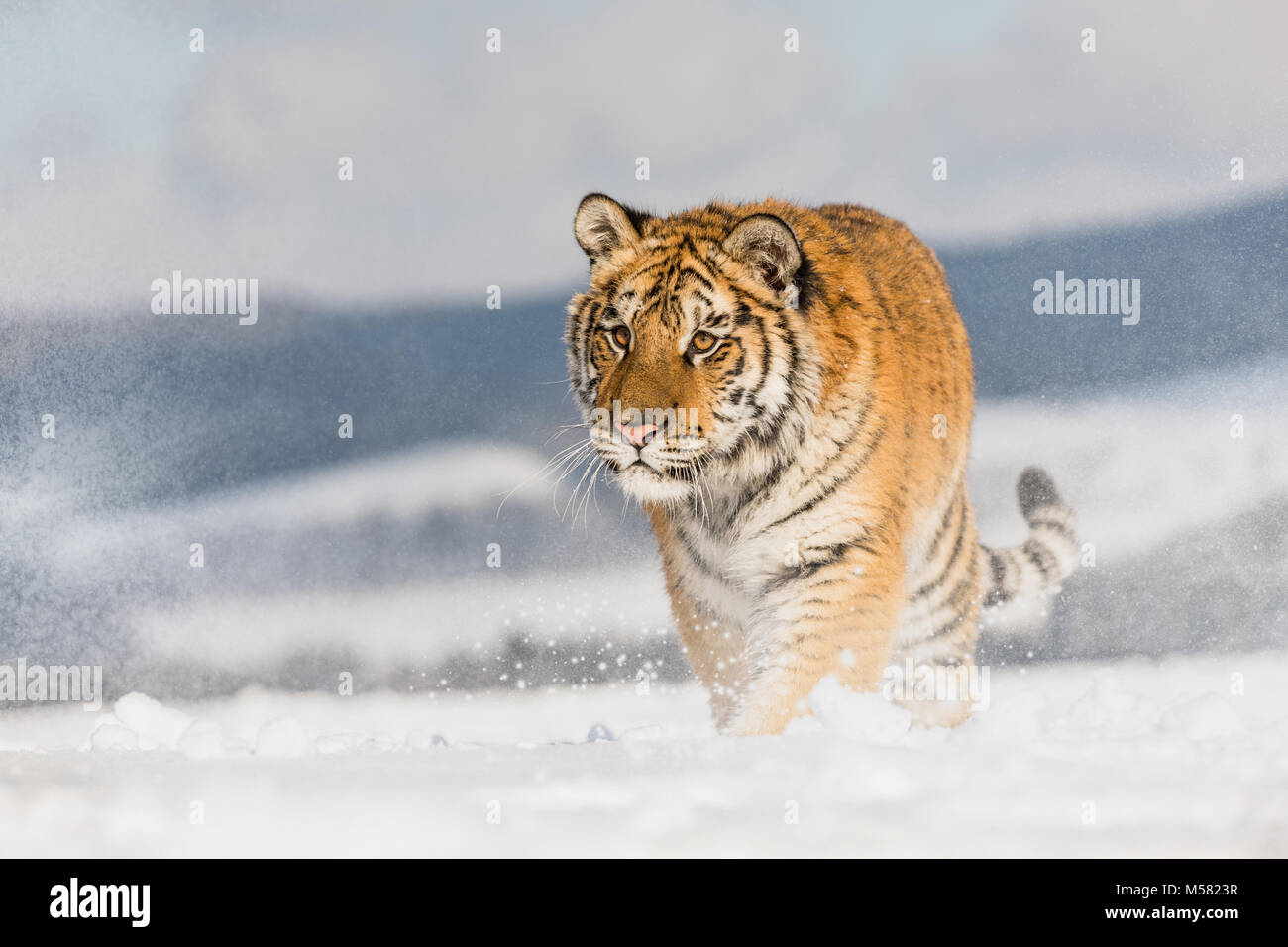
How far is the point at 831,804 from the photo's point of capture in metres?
3.79

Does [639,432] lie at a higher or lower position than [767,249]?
lower

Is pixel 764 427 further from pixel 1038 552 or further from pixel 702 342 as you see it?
pixel 1038 552

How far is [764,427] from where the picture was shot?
15.1 feet

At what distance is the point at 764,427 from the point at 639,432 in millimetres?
530

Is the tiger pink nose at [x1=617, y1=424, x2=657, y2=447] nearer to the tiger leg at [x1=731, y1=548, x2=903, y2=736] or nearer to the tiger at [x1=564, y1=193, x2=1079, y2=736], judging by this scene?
the tiger at [x1=564, y1=193, x2=1079, y2=736]

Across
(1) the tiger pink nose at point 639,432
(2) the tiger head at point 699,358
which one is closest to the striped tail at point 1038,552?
(2) the tiger head at point 699,358

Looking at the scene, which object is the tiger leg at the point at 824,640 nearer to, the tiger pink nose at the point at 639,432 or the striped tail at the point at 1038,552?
the tiger pink nose at the point at 639,432

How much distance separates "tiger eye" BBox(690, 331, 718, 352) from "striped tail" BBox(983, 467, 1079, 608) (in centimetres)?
213

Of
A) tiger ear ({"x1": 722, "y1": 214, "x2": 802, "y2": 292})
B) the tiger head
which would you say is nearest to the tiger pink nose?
the tiger head

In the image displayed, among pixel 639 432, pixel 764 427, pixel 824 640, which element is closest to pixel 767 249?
pixel 764 427

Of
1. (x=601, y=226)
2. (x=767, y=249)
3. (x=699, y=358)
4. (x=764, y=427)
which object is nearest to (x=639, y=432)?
(x=699, y=358)

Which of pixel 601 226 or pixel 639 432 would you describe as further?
pixel 601 226

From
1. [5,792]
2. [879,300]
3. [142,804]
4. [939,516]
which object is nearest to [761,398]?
[879,300]

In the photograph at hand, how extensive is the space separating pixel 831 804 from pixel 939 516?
183 centimetres
